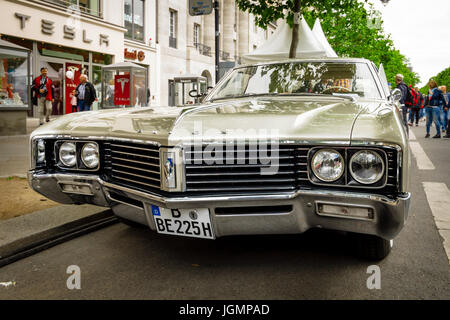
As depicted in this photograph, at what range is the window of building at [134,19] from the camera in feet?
73.5

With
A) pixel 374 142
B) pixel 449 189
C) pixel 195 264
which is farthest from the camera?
pixel 449 189

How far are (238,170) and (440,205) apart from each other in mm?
3175

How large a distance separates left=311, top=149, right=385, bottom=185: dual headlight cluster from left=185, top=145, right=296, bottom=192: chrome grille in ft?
0.48

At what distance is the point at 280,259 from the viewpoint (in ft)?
9.63

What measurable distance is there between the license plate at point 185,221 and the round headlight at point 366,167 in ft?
2.79

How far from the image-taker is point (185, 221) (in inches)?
98.5

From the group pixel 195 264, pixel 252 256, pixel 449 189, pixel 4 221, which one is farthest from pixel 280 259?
pixel 449 189

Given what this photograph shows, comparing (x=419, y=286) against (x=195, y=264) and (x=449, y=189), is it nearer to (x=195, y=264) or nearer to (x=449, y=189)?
(x=195, y=264)

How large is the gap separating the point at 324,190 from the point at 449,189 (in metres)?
4.00

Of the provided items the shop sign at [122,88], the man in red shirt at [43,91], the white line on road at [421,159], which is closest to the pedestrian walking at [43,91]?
the man in red shirt at [43,91]

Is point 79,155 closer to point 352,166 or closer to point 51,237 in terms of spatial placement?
point 51,237

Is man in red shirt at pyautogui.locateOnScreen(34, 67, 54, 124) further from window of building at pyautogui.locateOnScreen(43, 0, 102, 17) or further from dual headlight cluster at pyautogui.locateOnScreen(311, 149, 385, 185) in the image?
dual headlight cluster at pyautogui.locateOnScreen(311, 149, 385, 185)
